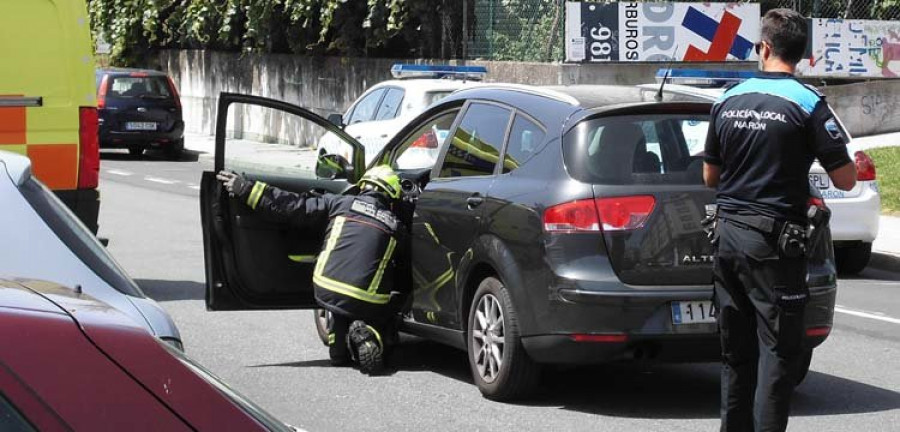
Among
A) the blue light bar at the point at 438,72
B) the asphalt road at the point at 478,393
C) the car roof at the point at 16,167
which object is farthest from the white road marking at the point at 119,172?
the car roof at the point at 16,167

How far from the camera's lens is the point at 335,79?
29828mm

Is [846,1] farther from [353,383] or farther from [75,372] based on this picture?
[75,372]

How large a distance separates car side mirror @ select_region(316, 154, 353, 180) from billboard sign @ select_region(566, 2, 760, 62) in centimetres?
1371

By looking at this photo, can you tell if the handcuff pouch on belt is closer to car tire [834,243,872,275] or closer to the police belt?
the police belt

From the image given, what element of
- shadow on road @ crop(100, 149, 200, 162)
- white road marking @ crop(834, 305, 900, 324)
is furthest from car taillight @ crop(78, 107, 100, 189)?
shadow on road @ crop(100, 149, 200, 162)

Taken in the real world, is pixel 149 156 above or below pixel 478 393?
below

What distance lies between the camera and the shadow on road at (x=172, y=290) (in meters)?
11.3

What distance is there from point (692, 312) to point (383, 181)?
2155mm

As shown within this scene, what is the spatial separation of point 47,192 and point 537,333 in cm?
264

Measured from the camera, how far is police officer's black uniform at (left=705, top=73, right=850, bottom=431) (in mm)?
5688

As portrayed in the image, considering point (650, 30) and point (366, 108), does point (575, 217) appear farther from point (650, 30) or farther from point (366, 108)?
point (650, 30)

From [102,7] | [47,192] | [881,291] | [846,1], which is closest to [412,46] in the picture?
[846,1]

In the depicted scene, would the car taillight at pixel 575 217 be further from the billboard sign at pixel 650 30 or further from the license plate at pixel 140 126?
the license plate at pixel 140 126

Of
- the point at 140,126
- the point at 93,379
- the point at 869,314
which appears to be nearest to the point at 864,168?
the point at 869,314
